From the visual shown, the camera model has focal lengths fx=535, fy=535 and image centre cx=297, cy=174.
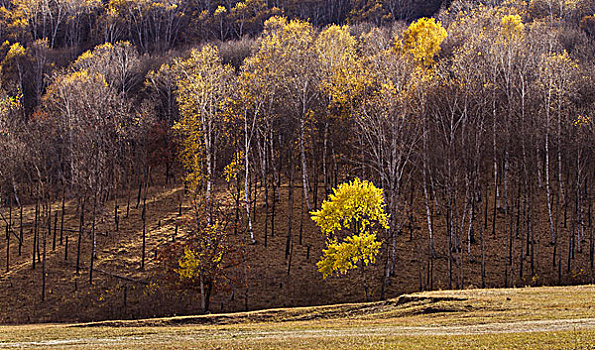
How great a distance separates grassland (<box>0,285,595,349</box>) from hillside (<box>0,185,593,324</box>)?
10986mm

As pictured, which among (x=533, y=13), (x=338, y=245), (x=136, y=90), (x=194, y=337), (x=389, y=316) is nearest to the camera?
(x=194, y=337)

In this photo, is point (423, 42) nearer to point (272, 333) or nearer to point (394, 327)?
point (394, 327)

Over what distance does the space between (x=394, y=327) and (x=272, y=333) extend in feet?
20.4

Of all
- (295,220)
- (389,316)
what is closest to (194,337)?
(389,316)

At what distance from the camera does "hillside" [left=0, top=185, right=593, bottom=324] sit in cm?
4766

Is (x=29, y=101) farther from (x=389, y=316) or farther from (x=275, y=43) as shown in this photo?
(x=389, y=316)

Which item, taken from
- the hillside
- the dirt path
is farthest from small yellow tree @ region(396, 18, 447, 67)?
the dirt path

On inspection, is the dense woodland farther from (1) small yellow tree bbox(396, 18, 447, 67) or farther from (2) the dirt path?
(2) the dirt path

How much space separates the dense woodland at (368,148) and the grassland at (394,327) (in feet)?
36.0

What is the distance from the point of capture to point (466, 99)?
2005 inches

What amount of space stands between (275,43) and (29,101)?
64.5 meters

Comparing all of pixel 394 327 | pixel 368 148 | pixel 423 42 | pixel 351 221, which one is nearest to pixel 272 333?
pixel 394 327

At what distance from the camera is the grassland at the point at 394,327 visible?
68.9ft

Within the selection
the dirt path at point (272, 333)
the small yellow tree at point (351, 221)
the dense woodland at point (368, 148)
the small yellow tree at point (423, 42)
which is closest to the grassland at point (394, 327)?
the dirt path at point (272, 333)
